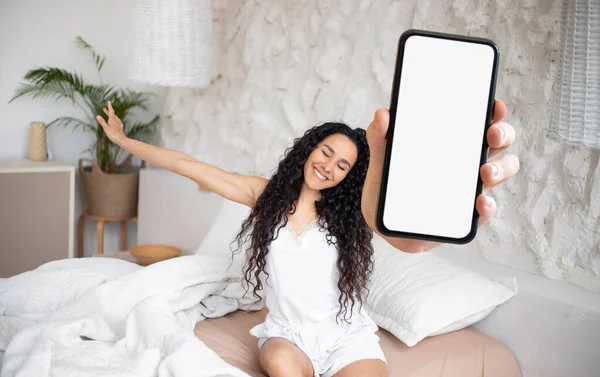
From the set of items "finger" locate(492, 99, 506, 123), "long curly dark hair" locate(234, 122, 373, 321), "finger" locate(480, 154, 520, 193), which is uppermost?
"finger" locate(492, 99, 506, 123)

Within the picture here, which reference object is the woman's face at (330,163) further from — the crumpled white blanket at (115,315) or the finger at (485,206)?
the finger at (485,206)

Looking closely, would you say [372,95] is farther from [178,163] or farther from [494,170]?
[494,170]

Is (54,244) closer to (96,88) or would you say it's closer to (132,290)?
(96,88)

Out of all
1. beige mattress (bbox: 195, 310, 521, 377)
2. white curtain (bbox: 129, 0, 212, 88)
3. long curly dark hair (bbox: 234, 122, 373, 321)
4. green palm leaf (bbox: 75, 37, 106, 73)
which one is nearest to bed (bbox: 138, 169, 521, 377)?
beige mattress (bbox: 195, 310, 521, 377)

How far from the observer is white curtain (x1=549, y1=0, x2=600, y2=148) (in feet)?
3.72

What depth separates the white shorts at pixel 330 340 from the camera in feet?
4.88

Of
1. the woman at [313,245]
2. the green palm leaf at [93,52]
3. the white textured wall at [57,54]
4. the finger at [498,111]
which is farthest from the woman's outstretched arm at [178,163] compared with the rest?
the white textured wall at [57,54]

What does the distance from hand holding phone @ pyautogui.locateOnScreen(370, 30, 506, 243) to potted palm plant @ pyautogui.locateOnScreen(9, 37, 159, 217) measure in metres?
2.74

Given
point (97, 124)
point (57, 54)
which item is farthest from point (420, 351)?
point (57, 54)

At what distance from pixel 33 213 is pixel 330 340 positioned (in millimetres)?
2155

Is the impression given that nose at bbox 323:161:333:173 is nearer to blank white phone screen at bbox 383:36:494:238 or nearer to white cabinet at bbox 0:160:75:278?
blank white phone screen at bbox 383:36:494:238

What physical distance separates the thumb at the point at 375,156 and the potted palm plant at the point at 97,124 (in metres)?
2.62

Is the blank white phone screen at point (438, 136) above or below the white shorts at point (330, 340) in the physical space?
above

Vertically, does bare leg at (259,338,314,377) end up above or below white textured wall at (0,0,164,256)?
below
